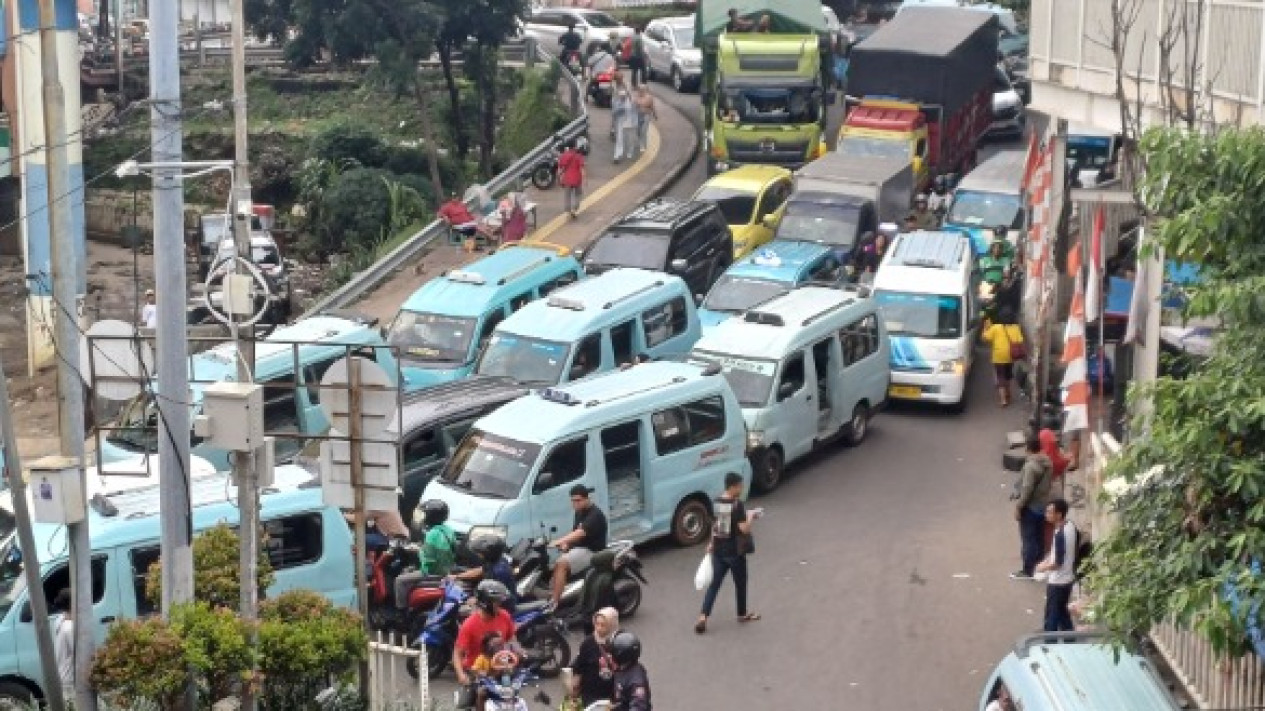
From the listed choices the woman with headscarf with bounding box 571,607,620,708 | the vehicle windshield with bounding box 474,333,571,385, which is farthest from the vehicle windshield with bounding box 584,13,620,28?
the woman with headscarf with bounding box 571,607,620,708

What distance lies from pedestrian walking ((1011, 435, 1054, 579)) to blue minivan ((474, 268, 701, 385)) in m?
5.48

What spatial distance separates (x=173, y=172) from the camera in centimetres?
1187

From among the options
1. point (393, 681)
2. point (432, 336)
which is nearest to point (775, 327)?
point (432, 336)

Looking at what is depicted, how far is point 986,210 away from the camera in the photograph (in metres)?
31.5

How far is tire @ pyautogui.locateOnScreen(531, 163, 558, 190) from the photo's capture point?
121 ft

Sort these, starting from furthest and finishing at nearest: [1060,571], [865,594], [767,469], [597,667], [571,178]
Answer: [571,178] → [767,469] → [865,594] → [1060,571] → [597,667]

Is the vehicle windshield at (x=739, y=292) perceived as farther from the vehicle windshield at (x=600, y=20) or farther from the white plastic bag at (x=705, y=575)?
the vehicle windshield at (x=600, y=20)

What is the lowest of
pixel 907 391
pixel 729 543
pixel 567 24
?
pixel 907 391

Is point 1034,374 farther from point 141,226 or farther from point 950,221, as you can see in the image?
point 141,226

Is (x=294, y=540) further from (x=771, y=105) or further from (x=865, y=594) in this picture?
(x=771, y=105)

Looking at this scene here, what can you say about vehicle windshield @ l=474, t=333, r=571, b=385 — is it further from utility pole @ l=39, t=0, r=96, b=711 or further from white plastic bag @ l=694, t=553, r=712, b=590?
utility pole @ l=39, t=0, r=96, b=711

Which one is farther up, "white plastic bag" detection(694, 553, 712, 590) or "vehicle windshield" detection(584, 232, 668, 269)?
"vehicle windshield" detection(584, 232, 668, 269)

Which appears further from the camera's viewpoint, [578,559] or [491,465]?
[491,465]

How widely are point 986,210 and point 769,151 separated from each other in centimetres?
623
